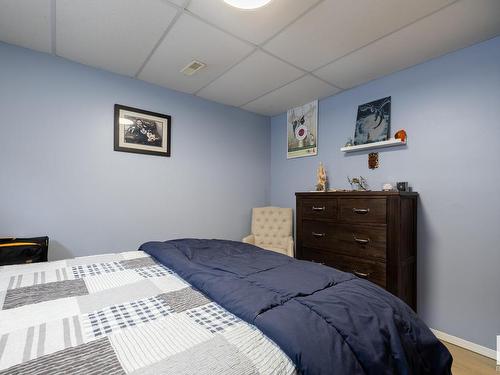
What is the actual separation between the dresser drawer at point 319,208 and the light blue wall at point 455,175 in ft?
1.96

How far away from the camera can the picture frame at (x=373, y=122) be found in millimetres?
2512

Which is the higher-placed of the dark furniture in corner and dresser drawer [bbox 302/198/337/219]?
dresser drawer [bbox 302/198/337/219]

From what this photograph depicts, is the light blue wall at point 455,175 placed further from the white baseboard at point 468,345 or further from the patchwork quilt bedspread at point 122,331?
the patchwork quilt bedspread at point 122,331

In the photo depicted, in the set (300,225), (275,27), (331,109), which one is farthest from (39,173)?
(331,109)

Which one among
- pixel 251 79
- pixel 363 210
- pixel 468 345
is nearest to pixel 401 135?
pixel 363 210

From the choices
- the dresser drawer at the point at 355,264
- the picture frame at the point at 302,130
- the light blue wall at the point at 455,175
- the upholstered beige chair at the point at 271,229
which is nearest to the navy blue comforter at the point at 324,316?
the dresser drawer at the point at 355,264

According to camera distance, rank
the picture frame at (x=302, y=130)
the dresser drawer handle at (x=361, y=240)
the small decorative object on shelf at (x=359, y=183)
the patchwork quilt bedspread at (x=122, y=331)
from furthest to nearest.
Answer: the picture frame at (x=302, y=130)
the small decorative object on shelf at (x=359, y=183)
the dresser drawer handle at (x=361, y=240)
the patchwork quilt bedspread at (x=122, y=331)

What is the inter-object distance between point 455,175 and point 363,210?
2.66 feet

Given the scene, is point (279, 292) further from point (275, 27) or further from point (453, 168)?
point (453, 168)

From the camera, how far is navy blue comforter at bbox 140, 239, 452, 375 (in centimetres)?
75

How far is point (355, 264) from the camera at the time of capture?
2.24m

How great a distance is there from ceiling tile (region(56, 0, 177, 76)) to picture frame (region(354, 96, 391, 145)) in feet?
6.92

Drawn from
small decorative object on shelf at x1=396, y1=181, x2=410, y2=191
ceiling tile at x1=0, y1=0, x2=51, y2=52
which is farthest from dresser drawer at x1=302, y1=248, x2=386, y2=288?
ceiling tile at x1=0, y1=0, x2=51, y2=52

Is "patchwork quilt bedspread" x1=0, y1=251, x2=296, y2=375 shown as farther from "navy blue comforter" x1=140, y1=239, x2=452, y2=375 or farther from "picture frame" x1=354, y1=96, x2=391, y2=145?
"picture frame" x1=354, y1=96, x2=391, y2=145
